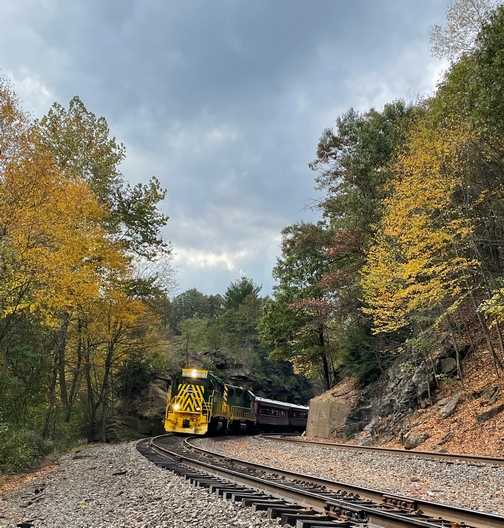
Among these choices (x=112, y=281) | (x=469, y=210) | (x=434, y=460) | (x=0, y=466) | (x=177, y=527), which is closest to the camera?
(x=177, y=527)

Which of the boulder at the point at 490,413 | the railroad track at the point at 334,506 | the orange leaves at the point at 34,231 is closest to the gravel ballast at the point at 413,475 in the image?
the railroad track at the point at 334,506

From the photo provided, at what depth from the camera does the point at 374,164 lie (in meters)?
22.7

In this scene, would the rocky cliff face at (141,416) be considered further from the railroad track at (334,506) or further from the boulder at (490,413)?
the railroad track at (334,506)

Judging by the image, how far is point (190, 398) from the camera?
20922 mm

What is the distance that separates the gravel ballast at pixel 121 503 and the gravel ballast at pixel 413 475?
320 cm

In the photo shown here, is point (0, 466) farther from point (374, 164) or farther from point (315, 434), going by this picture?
point (374, 164)

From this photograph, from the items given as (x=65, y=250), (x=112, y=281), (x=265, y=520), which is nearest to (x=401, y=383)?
(x=112, y=281)

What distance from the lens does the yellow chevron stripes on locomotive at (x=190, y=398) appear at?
20.9 m

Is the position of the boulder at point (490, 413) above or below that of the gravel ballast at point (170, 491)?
above

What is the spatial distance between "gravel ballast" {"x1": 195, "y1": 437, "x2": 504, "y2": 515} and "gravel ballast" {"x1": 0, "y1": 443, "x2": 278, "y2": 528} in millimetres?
3196

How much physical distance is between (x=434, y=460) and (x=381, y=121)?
1799cm

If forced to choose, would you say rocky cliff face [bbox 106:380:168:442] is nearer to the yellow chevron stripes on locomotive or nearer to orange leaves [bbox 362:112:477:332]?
the yellow chevron stripes on locomotive

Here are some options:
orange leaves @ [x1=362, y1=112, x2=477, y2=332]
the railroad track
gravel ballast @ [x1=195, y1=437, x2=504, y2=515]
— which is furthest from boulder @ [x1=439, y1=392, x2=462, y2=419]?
the railroad track

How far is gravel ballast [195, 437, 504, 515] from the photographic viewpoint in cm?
663
